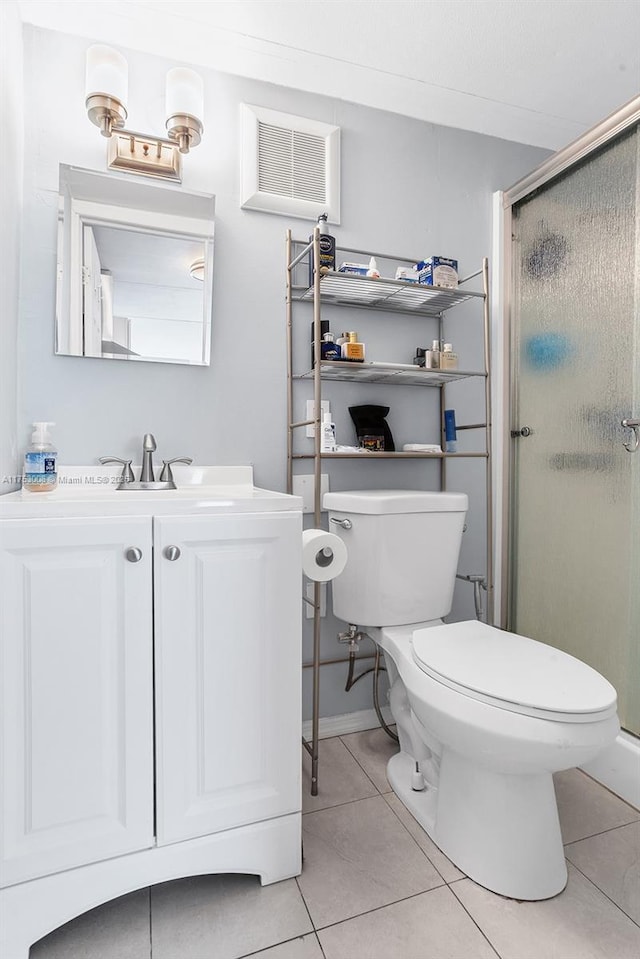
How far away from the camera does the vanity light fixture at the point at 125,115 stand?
4.50ft

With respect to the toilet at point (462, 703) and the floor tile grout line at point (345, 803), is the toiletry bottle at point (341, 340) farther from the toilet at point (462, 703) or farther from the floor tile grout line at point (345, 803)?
the floor tile grout line at point (345, 803)

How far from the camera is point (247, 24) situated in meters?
1.46

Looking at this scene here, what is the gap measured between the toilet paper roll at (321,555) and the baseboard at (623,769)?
0.89 meters

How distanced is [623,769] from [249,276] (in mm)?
1780

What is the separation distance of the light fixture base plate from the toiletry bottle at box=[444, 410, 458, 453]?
1.12m

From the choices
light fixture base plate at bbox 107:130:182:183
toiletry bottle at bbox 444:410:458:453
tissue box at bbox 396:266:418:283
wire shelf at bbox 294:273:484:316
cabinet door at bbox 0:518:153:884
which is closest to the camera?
cabinet door at bbox 0:518:153:884

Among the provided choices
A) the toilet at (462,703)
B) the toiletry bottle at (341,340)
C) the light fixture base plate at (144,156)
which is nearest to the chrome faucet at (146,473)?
the toilet at (462,703)

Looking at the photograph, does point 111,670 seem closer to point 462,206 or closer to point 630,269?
point 630,269

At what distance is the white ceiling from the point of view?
1416mm

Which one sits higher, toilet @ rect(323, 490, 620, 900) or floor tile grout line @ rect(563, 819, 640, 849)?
toilet @ rect(323, 490, 620, 900)

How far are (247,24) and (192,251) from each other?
61 centimetres

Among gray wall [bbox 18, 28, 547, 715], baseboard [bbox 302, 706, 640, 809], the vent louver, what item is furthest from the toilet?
the vent louver

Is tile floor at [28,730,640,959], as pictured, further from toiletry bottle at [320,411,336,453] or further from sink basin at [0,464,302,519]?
toiletry bottle at [320,411,336,453]

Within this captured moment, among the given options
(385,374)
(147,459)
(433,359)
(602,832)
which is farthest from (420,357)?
(602,832)
